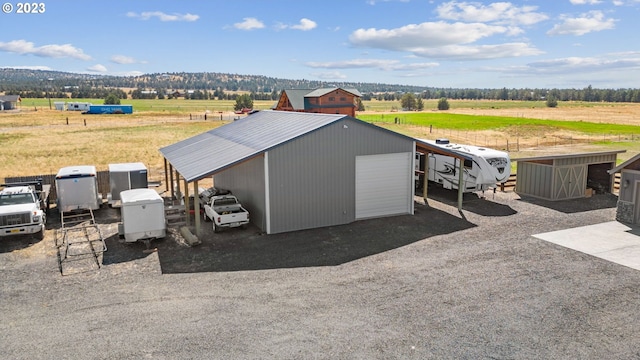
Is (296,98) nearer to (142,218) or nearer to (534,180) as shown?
(534,180)

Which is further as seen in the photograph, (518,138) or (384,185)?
(518,138)

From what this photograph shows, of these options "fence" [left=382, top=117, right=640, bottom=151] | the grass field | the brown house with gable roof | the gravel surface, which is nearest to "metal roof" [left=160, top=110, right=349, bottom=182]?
the gravel surface

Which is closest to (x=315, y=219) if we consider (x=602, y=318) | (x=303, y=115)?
(x=303, y=115)

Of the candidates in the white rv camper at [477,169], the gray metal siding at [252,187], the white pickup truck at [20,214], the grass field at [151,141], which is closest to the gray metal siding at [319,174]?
the gray metal siding at [252,187]

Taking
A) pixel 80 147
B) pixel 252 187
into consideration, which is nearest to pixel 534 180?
pixel 252 187

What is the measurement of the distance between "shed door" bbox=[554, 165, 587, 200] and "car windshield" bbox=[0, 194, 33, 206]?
972 inches

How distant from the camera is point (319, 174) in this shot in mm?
19344

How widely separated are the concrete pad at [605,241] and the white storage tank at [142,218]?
14.3 meters

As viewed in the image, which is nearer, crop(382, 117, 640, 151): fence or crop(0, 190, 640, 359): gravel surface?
crop(0, 190, 640, 359): gravel surface

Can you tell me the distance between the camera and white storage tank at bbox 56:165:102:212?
21219mm

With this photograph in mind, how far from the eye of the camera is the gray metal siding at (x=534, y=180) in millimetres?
24906

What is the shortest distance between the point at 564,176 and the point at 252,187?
16461 mm

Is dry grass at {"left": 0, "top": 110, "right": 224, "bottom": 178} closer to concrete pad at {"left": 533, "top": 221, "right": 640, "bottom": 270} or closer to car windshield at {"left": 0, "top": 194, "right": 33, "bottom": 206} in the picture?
car windshield at {"left": 0, "top": 194, "right": 33, "bottom": 206}

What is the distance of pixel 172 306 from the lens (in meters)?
12.1
